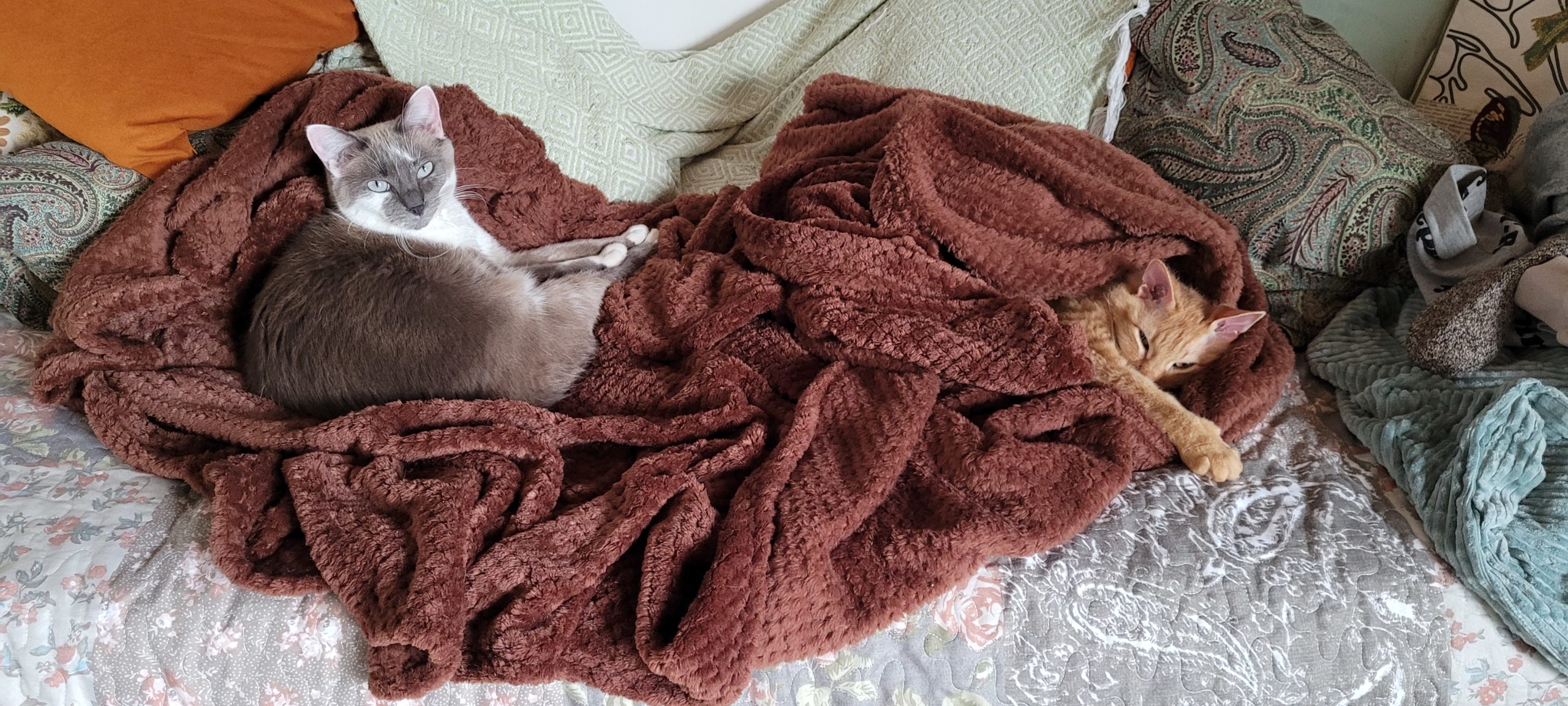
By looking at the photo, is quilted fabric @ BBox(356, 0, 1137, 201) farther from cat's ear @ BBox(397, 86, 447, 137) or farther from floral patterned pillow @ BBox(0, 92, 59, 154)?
floral patterned pillow @ BBox(0, 92, 59, 154)

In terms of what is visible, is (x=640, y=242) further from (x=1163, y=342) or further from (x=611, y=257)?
(x=1163, y=342)

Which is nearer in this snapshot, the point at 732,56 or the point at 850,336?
the point at 850,336

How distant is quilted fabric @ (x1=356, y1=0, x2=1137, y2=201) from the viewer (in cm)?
159

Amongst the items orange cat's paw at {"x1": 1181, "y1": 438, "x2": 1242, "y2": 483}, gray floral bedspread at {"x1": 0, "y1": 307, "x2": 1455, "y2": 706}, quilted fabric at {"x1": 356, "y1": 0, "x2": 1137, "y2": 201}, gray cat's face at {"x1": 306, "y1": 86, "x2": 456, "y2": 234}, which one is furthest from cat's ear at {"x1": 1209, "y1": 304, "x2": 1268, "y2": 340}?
gray cat's face at {"x1": 306, "y1": 86, "x2": 456, "y2": 234}

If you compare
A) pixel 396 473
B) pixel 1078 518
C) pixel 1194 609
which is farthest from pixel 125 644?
pixel 1194 609

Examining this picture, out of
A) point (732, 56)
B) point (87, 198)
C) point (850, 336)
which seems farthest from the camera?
point (732, 56)

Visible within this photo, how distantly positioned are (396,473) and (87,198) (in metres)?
0.78

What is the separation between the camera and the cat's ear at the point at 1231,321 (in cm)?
116

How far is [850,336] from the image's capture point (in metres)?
1.21

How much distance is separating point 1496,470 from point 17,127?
2314 millimetres

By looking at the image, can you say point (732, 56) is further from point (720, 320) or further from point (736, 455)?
point (736, 455)

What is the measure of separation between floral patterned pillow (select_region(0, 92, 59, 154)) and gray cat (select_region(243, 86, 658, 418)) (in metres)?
0.54

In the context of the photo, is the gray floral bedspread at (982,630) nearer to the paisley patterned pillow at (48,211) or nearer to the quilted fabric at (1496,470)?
the quilted fabric at (1496,470)

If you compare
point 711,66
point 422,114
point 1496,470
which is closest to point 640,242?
point 422,114
